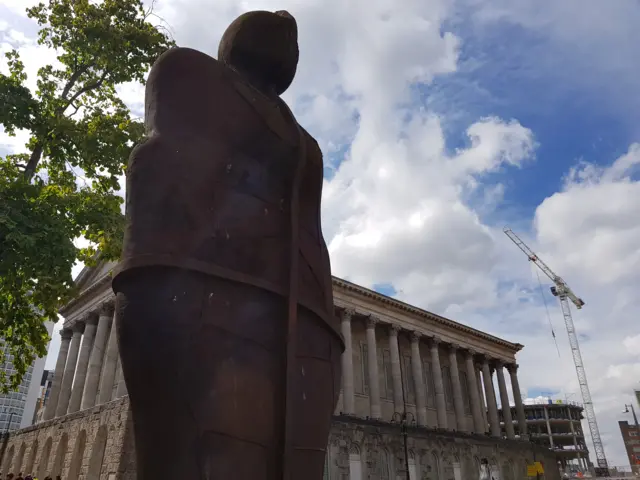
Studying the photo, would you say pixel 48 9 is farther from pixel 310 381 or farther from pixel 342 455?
pixel 342 455

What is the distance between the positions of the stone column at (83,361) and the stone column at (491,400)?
32366 mm

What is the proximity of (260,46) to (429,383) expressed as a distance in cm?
4186

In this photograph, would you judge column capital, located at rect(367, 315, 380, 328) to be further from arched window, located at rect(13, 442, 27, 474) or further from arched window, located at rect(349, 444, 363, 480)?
arched window, located at rect(13, 442, 27, 474)

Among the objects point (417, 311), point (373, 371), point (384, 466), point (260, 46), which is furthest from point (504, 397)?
point (260, 46)

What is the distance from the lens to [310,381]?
2.18 metres

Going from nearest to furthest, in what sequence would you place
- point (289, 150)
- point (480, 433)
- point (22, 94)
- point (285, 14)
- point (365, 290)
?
point (289, 150) < point (285, 14) < point (22, 94) < point (365, 290) < point (480, 433)

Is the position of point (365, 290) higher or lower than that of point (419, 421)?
higher

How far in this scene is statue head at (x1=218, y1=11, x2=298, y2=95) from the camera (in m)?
2.60

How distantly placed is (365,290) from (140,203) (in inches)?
1328

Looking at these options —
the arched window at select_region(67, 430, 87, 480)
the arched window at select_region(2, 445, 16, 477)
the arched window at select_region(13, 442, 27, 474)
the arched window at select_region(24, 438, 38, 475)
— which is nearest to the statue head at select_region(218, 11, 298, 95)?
the arched window at select_region(67, 430, 87, 480)

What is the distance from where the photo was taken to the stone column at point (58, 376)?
33.8 meters

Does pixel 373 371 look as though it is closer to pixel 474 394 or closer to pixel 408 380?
pixel 408 380

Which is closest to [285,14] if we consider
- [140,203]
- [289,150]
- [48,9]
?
[289,150]

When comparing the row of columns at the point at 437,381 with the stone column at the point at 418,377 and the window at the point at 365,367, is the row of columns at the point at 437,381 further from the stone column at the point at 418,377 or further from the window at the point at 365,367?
the window at the point at 365,367
